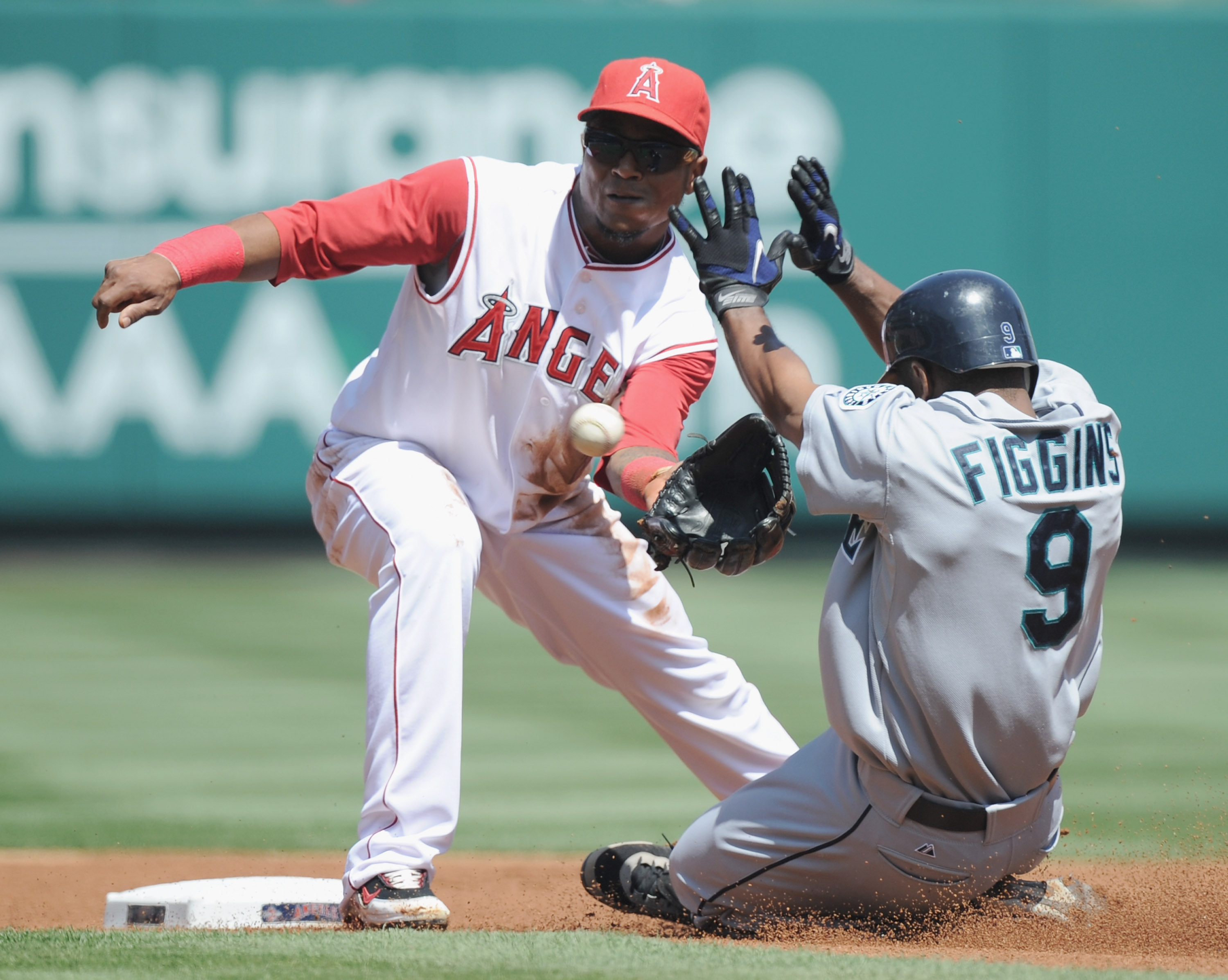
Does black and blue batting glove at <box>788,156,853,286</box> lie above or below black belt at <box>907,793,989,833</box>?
above


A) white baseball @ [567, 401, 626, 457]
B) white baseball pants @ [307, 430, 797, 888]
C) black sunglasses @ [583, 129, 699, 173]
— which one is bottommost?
white baseball pants @ [307, 430, 797, 888]

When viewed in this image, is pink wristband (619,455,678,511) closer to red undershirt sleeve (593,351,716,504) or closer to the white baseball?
red undershirt sleeve (593,351,716,504)

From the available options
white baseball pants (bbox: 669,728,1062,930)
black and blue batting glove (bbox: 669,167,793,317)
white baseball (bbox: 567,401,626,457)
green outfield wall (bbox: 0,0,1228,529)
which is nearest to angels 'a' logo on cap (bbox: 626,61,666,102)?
black and blue batting glove (bbox: 669,167,793,317)

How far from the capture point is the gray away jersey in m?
3.05

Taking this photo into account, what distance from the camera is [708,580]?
10.3 m

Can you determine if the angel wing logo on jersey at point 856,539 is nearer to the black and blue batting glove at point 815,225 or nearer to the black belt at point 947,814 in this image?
the black belt at point 947,814

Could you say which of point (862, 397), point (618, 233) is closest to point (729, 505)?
point (862, 397)

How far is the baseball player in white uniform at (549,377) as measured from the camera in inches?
151

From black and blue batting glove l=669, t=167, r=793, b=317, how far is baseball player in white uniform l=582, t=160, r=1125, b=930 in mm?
103

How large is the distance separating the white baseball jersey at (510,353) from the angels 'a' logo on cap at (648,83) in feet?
1.31

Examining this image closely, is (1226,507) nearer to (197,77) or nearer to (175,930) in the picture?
(197,77)

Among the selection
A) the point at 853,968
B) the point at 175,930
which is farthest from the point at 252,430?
the point at 853,968

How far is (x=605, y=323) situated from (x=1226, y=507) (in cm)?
808

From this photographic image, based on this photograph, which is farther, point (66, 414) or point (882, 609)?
point (66, 414)
